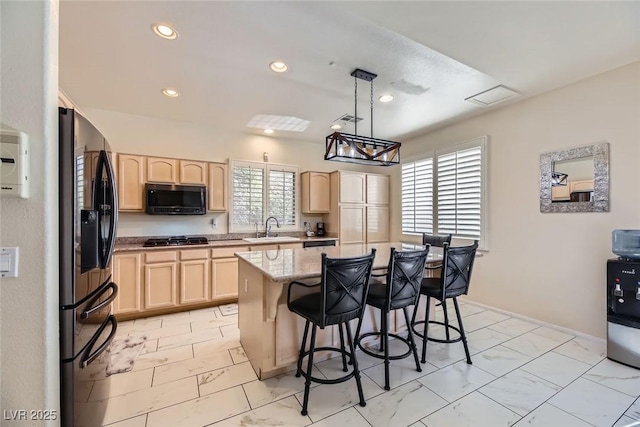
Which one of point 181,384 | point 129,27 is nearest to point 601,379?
point 181,384

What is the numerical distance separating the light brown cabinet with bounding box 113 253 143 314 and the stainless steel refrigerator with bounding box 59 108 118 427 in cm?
207

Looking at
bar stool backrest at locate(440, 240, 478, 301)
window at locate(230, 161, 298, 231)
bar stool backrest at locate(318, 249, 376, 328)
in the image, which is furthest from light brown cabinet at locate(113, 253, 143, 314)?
bar stool backrest at locate(440, 240, 478, 301)

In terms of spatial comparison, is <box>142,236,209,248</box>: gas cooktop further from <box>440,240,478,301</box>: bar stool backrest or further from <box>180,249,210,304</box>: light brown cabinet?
<box>440,240,478,301</box>: bar stool backrest

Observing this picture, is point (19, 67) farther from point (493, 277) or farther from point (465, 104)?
point (493, 277)

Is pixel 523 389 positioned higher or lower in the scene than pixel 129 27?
lower

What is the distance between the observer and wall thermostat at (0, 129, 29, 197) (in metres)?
1.01

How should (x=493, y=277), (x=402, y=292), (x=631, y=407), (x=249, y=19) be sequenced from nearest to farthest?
1. (x=631, y=407)
2. (x=249, y=19)
3. (x=402, y=292)
4. (x=493, y=277)

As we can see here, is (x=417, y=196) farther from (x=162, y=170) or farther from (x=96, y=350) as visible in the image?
(x=96, y=350)

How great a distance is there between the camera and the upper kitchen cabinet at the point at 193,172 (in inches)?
158

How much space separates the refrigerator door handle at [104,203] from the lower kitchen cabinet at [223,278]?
221 cm

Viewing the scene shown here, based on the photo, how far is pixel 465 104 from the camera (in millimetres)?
3490

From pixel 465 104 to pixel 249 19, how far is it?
111 inches

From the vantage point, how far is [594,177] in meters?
2.77

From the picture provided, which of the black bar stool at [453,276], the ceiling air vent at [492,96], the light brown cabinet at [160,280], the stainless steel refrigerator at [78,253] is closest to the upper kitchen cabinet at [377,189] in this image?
the ceiling air vent at [492,96]
